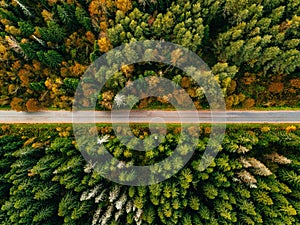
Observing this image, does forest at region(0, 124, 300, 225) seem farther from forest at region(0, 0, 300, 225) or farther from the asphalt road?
the asphalt road

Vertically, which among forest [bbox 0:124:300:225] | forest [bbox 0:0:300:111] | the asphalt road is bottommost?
forest [bbox 0:124:300:225]

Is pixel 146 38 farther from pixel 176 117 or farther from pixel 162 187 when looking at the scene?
pixel 162 187

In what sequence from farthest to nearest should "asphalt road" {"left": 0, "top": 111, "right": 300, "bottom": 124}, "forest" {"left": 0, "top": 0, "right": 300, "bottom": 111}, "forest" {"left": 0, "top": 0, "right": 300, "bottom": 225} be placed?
"asphalt road" {"left": 0, "top": 111, "right": 300, "bottom": 124}
"forest" {"left": 0, "top": 0, "right": 300, "bottom": 111}
"forest" {"left": 0, "top": 0, "right": 300, "bottom": 225}

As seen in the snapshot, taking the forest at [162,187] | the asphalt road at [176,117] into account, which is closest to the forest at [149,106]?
the forest at [162,187]

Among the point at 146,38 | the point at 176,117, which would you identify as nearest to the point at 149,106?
the point at 176,117

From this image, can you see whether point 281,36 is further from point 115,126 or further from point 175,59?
point 115,126

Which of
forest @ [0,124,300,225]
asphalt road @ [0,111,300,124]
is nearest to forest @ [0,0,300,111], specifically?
asphalt road @ [0,111,300,124]

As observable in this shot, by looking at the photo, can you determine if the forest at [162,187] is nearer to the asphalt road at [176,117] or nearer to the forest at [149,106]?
the forest at [149,106]
